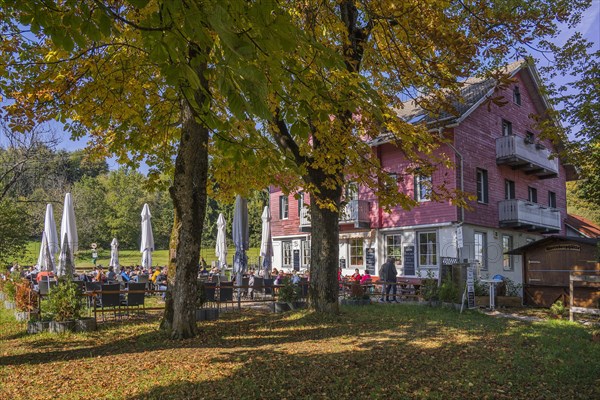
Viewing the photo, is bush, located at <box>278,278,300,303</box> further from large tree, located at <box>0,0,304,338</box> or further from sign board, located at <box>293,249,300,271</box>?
sign board, located at <box>293,249,300,271</box>

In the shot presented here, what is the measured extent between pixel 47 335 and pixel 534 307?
15026 mm

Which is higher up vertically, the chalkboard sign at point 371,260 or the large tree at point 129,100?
the large tree at point 129,100

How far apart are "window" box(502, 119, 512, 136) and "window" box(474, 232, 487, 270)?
20.5ft

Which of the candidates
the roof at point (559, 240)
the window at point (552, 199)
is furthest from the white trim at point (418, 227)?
the window at point (552, 199)

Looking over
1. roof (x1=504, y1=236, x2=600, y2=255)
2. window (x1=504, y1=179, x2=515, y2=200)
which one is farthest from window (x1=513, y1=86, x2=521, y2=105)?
roof (x1=504, y1=236, x2=600, y2=255)

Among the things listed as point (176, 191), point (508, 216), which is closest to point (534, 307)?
point (508, 216)

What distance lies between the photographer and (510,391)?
241 inches

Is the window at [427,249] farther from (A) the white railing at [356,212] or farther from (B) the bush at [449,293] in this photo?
(B) the bush at [449,293]

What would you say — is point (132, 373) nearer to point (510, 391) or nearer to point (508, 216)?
point (510, 391)

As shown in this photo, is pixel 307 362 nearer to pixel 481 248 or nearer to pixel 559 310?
pixel 559 310

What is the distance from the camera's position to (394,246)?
24.4 metres

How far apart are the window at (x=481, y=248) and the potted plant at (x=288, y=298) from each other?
12116 mm

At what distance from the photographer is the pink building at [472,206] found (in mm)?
22484

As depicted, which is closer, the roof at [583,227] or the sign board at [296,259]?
the sign board at [296,259]
